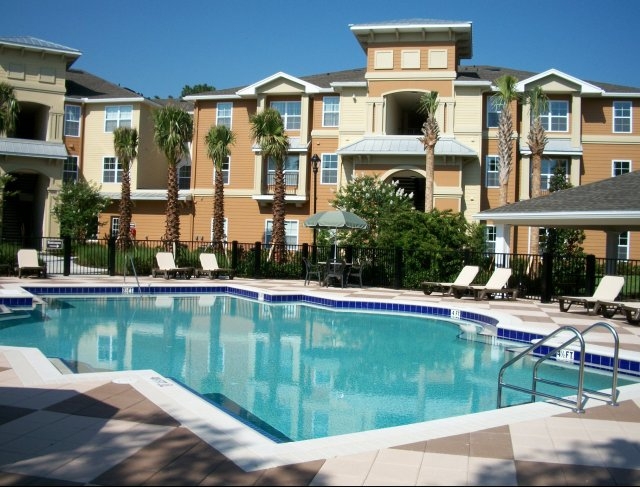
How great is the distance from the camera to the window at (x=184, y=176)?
38.1m

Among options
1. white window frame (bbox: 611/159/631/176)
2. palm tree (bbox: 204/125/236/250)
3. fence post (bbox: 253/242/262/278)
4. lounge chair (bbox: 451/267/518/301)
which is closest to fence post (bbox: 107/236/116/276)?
fence post (bbox: 253/242/262/278)

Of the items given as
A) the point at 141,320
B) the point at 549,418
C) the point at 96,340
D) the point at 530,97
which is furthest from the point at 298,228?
the point at 549,418

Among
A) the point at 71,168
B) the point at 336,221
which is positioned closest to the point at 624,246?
the point at 336,221

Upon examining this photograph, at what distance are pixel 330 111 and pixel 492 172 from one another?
881 centimetres

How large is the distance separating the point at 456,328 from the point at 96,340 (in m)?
7.64

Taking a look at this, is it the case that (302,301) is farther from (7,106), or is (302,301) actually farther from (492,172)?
(7,106)

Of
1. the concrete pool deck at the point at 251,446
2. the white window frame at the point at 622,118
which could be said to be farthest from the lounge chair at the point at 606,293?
the white window frame at the point at 622,118

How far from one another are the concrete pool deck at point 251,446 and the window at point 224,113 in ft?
94.5

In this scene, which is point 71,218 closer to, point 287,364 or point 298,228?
point 298,228

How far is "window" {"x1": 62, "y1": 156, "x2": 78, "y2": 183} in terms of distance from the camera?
36.7m

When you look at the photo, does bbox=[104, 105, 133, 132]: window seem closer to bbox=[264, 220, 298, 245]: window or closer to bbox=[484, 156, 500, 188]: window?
bbox=[264, 220, 298, 245]: window

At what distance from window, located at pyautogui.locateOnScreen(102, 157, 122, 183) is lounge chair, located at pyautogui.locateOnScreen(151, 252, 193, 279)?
1535cm

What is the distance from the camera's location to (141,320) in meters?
14.4

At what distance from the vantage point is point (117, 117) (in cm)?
3659
